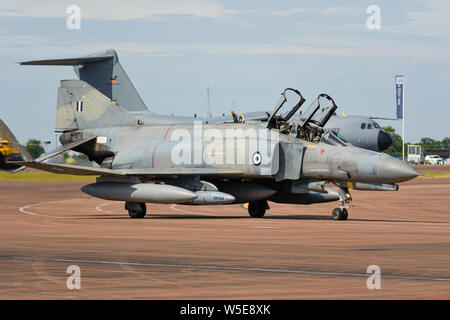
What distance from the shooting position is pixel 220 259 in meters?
12.8

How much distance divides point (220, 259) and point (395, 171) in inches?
417

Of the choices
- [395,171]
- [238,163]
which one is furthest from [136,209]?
[395,171]

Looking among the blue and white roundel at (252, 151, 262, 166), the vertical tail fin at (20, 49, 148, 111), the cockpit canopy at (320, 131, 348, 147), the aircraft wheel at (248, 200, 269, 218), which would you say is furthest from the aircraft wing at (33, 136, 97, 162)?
the vertical tail fin at (20, 49, 148, 111)

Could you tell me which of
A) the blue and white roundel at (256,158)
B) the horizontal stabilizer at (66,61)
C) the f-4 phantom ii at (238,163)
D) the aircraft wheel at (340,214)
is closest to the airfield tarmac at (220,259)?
the f-4 phantom ii at (238,163)

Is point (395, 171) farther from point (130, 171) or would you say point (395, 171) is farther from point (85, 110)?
point (85, 110)

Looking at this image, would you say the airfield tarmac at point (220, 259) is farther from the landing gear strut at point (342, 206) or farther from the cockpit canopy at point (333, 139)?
the cockpit canopy at point (333, 139)

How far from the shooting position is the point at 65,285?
32.0ft

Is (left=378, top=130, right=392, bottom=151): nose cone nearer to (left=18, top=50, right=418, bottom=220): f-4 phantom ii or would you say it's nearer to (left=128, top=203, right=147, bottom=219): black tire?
(left=18, top=50, right=418, bottom=220): f-4 phantom ii

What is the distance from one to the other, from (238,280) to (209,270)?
1.12 metres

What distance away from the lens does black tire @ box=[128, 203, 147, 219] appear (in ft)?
85.5

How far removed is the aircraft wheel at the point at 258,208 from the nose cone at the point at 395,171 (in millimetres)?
5441

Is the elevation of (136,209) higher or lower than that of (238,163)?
lower
